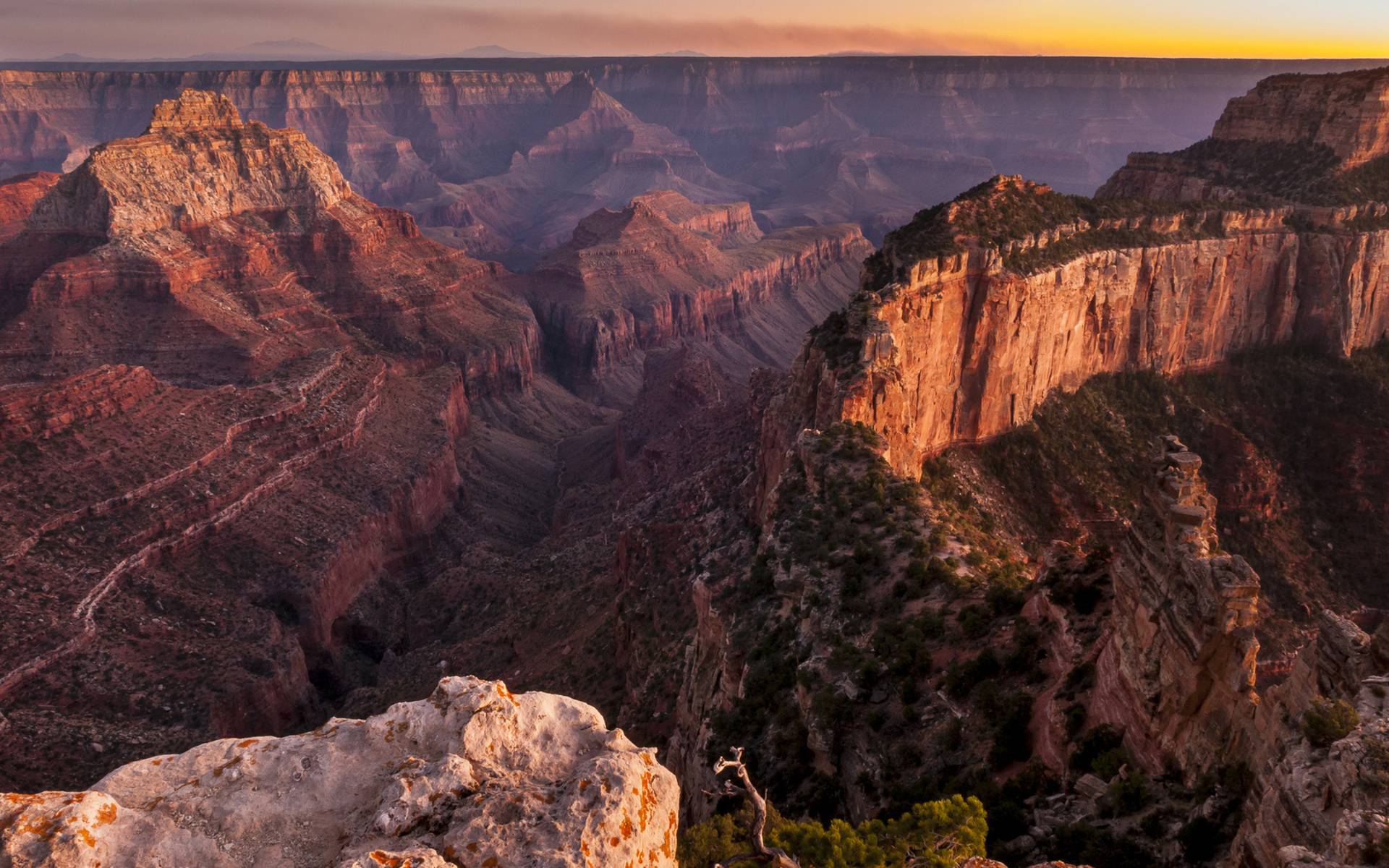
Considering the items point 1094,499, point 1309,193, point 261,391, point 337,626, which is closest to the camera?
point 1094,499

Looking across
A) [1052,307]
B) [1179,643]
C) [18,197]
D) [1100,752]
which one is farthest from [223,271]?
[1179,643]

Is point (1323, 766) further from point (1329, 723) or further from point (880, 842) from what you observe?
point (880, 842)

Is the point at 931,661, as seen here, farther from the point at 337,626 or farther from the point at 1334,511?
the point at 337,626

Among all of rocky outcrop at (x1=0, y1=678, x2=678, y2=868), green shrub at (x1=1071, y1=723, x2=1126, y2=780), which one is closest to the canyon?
rocky outcrop at (x1=0, y1=678, x2=678, y2=868)

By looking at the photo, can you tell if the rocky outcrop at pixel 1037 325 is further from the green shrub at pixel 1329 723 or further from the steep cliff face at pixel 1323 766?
the green shrub at pixel 1329 723

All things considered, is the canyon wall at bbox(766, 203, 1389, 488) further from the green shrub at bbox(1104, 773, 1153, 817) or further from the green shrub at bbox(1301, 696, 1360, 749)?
the green shrub at bbox(1301, 696, 1360, 749)

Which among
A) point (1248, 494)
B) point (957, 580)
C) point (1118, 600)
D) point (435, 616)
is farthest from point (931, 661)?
point (435, 616)

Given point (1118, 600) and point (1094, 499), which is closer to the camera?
point (1118, 600)
